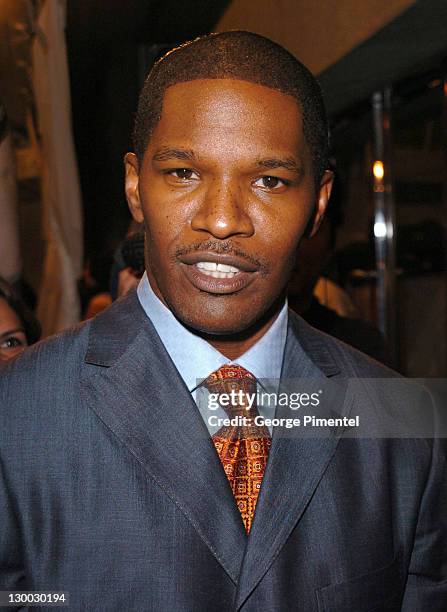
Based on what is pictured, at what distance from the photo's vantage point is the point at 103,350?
782 millimetres

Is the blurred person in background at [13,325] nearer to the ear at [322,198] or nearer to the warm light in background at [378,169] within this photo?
the ear at [322,198]

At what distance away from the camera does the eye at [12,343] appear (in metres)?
0.98

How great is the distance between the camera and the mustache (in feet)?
2.40

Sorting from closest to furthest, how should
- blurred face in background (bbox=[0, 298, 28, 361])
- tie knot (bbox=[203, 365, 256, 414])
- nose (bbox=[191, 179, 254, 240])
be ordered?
nose (bbox=[191, 179, 254, 240]), tie knot (bbox=[203, 365, 256, 414]), blurred face in background (bbox=[0, 298, 28, 361])

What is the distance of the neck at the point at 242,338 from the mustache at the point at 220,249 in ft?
0.31

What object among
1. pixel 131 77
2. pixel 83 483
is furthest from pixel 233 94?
pixel 83 483

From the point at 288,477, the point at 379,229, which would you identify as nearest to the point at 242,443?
the point at 288,477

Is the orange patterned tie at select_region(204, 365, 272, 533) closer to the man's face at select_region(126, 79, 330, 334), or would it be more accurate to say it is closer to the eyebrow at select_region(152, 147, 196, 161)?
the man's face at select_region(126, 79, 330, 334)

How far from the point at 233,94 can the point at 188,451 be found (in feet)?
1.21

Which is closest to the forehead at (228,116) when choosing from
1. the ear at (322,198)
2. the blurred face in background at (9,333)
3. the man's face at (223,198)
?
the man's face at (223,198)

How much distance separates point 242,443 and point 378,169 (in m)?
0.79

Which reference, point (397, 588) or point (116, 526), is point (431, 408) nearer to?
point (397, 588)

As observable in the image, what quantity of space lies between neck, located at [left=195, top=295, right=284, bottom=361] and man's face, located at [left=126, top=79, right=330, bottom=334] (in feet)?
0.14

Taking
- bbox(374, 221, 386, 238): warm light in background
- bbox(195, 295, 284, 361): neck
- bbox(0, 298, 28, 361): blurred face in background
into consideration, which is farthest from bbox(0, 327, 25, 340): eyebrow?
bbox(374, 221, 386, 238): warm light in background
